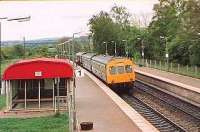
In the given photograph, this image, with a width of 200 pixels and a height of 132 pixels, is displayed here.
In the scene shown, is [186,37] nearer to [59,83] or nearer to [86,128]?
[59,83]

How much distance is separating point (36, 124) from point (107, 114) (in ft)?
11.4

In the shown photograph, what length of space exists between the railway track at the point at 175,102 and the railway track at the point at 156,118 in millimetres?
1326

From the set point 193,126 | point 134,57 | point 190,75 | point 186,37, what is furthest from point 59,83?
point 134,57

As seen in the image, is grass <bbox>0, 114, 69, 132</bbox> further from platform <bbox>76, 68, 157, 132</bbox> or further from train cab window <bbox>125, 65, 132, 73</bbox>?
train cab window <bbox>125, 65, 132, 73</bbox>

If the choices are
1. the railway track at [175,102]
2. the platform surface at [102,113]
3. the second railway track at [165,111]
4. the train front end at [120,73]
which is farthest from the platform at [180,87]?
the platform surface at [102,113]

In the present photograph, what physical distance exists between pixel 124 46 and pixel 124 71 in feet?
142

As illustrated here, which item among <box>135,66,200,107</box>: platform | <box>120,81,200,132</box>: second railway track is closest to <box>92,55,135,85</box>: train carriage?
<box>120,81,200,132</box>: second railway track

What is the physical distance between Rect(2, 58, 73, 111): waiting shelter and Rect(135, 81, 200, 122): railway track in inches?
210

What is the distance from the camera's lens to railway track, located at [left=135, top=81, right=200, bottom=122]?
73.6 feet

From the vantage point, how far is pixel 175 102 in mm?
26812

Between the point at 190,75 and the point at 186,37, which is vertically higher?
the point at 186,37

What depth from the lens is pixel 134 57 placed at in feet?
223

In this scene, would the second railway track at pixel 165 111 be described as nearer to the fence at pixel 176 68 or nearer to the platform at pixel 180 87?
the platform at pixel 180 87

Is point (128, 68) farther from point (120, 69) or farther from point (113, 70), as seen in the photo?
point (113, 70)
